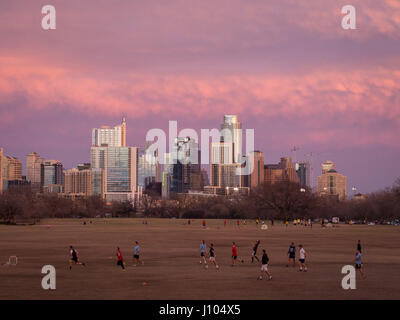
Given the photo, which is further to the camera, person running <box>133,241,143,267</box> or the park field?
person running <box>133,241,143,267</box>

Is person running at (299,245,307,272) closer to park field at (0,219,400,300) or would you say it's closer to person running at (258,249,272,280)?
park field at (0,219,400,300)

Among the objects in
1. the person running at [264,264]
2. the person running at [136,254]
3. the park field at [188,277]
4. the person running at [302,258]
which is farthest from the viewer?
the person running at [136,254]

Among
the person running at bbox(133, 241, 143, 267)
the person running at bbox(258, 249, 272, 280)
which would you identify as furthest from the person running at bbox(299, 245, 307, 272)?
the person running at bbox(133, 241, 143, 267)

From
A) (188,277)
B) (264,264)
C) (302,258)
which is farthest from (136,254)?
(302,258)

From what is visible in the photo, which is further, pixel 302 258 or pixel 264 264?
pixel 302 258

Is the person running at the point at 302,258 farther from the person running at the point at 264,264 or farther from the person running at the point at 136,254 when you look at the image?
the person running at the point at 136,254

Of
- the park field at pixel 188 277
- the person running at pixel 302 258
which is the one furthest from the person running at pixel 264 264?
the person running at pixel 302 258

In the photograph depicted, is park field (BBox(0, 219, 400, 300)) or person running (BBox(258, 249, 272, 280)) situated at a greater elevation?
person running (BBox(258, 249, 272, 280))

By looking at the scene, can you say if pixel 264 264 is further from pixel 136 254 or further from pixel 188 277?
pixel 136 254

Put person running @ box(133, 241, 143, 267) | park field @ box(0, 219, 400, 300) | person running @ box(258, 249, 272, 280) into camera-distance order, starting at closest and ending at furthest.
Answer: park field @ box(0, 219, 400, 300), person running @ box(258, 249, 272, 280), person running @ box(133, 241, 143, 267)

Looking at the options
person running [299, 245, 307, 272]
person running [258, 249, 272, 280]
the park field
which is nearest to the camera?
the park field

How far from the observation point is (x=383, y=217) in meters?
179

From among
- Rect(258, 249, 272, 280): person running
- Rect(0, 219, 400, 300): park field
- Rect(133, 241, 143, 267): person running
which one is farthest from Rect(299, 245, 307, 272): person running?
Rect(133, 241, 143, 267): person running
